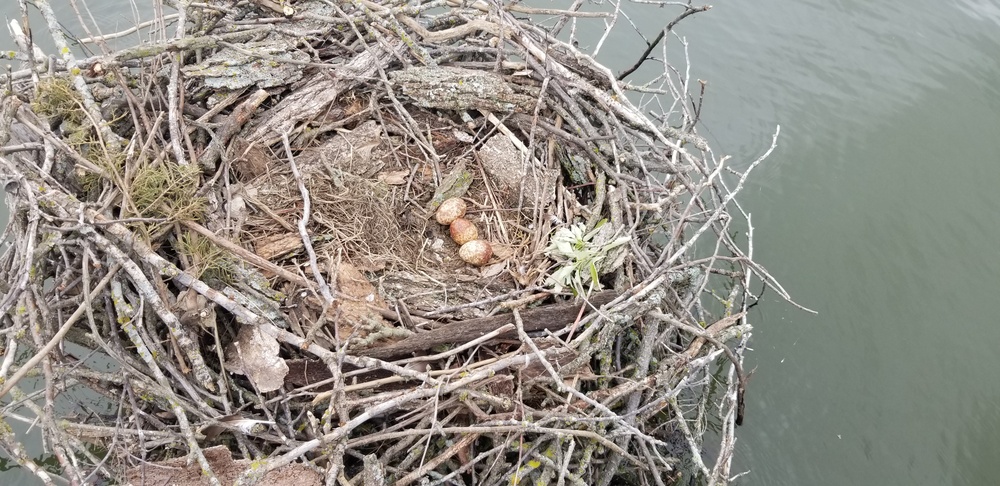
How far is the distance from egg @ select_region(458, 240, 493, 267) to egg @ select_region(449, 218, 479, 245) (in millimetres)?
49

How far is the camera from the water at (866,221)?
389cm

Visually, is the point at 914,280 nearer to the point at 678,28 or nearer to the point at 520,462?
the point at 678,28

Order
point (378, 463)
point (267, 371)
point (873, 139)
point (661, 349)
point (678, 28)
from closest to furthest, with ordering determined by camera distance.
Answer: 1. point (378, 463)
2. point (267, 371)
3. point (661, 349)
4. point (873, 139)
5. point (678, 28)

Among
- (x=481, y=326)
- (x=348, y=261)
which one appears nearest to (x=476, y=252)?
(x=481, y=326)

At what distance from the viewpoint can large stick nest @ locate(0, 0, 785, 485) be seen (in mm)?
2209

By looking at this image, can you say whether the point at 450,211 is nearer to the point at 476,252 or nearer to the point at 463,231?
the point at 463,231

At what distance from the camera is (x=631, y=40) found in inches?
213

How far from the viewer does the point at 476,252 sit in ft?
9.37

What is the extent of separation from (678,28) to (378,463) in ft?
16.0

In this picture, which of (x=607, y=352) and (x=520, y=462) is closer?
(x=520, y=462)

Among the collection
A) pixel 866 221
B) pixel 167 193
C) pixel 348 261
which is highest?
pixel 167 193

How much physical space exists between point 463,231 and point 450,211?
0.13 metres

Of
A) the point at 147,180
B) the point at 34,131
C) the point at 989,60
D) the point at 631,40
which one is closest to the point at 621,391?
the point at 147,180

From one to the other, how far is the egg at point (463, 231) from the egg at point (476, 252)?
0.16 ft
